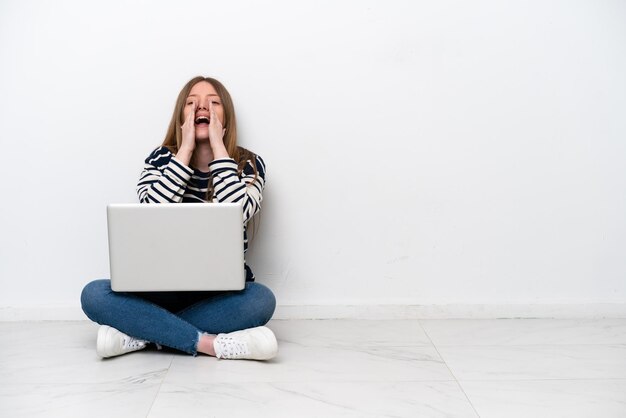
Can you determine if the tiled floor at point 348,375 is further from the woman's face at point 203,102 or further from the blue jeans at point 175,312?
the woman's face at point 203,102

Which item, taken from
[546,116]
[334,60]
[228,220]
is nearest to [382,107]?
[334,60]

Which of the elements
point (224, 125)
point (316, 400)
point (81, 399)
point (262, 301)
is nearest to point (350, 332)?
point (262, 301)

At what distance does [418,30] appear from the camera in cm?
210

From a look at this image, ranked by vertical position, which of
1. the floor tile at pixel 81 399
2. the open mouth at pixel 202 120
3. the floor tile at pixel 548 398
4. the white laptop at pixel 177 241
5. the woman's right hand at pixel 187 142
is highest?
the open mouth at pixel 202 120

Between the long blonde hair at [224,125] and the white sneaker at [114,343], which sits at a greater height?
the long blonde hair at [224,125]

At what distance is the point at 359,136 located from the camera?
2.13 metres

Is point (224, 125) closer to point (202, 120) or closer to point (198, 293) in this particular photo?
point (202, 120)

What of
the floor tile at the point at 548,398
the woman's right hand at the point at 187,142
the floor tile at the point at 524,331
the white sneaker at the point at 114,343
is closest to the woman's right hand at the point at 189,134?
the woman's right hand at the point at 187,142

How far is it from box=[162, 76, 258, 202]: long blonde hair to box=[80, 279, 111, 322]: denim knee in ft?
1.36

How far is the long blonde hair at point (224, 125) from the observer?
2.03 meters

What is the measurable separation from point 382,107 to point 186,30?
1.92 ft

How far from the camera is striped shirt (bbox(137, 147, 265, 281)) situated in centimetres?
191

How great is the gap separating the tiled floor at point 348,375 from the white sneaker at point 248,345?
2cm

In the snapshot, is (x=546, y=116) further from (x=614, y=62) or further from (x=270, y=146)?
(x=270, y=146)
